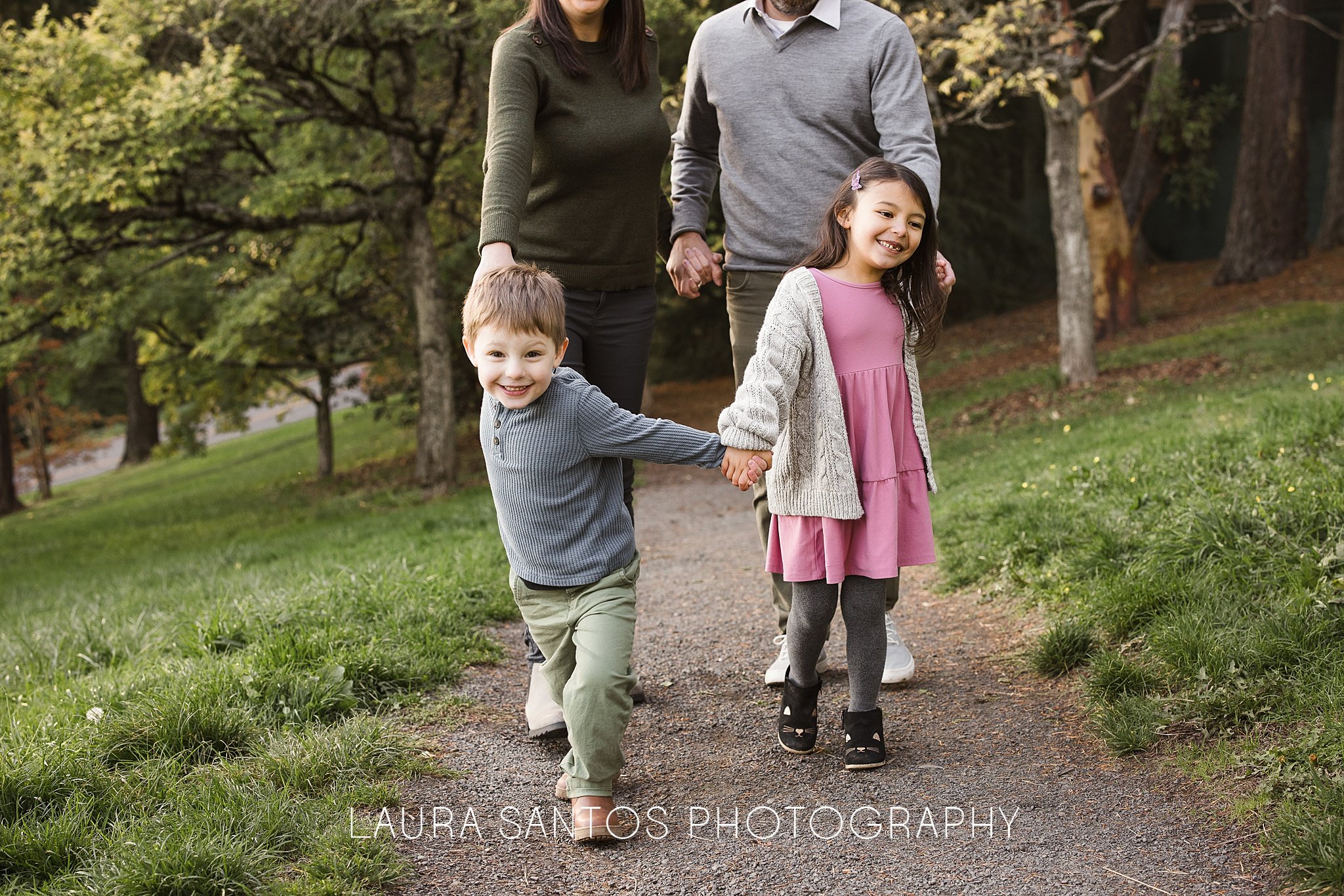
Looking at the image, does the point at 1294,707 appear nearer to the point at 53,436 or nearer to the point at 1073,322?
the point at 1073,322

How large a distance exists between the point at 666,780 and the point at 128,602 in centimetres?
419

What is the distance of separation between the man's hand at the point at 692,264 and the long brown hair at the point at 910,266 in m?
0.52

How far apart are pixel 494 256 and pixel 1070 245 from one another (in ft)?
28.0

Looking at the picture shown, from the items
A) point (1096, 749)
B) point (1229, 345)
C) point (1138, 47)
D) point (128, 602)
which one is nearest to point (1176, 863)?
→ point (1096, 749)

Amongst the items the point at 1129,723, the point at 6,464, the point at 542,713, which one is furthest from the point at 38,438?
the point at 1129,723

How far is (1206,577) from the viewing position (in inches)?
142

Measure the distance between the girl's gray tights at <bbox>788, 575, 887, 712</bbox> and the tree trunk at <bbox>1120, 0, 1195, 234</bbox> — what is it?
1121 centimetres

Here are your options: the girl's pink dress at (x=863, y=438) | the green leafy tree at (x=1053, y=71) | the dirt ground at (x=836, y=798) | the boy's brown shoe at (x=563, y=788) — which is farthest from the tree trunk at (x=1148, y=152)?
the boy's brown shoe at (x=563, y=788)

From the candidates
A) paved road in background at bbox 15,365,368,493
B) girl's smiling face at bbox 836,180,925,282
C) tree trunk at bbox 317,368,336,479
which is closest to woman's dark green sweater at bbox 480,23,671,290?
girl's smiling face at bbox 836,180,925,282

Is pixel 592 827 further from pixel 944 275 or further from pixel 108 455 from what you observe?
pixel 108 455

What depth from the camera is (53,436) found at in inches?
909

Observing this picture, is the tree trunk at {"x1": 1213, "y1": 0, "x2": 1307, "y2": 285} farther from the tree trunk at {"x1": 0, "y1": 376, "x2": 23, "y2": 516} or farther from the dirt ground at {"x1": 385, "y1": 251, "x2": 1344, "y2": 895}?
the tree trunk at {"x1": 0, "y1": 376, "x2": 23, "y2": 516}

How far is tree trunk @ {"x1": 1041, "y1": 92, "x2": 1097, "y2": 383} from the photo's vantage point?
990 centimetres

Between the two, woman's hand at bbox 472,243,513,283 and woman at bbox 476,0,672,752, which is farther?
woman at bbox 476,0,672,752
